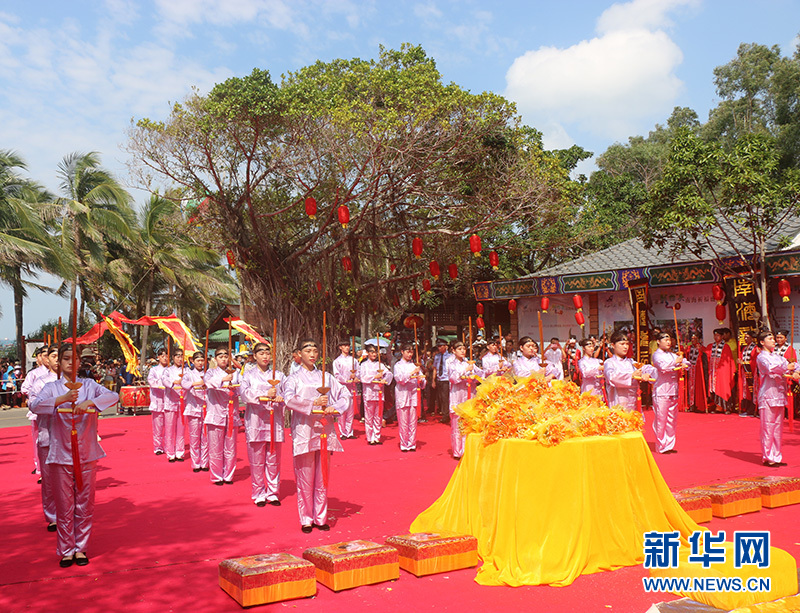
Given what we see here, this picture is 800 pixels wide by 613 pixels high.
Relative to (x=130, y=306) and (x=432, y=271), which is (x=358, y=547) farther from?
(x=130, y=306)

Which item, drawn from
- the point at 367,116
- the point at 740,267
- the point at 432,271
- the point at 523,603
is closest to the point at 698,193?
the point at 740,267

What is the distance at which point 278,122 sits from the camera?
12.7 m

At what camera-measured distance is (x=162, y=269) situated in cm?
2278

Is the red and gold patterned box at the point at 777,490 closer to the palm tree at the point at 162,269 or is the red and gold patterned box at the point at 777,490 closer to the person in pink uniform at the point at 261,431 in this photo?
the person in pink uniform at the point at 261,431

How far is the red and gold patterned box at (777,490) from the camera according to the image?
5922 millimetres

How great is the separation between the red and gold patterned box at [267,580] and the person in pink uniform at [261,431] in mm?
2451

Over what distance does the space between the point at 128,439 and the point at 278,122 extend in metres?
6.16

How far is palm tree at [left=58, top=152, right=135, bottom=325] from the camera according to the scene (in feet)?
70.6

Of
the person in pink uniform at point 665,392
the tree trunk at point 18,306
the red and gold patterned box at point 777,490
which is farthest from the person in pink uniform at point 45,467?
the tree trunk at point 18,306

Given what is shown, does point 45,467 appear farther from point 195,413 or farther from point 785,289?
point 785,289

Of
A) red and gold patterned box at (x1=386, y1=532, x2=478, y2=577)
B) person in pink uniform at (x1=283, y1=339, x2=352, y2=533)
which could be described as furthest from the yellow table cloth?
person in pink uniform at (x1=283, y1=339, x2=352, y2=533)

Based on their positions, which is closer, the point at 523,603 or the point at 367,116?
the point at 523,603

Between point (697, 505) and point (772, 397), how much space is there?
298 cm

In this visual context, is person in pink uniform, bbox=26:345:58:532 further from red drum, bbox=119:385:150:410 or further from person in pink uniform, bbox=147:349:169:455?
red drum, bbox=119:385:150:410
